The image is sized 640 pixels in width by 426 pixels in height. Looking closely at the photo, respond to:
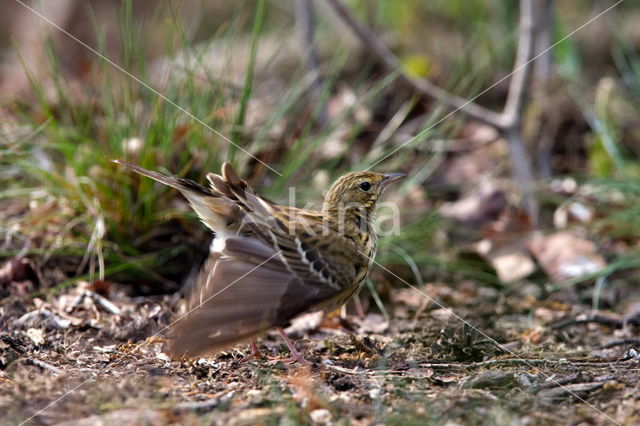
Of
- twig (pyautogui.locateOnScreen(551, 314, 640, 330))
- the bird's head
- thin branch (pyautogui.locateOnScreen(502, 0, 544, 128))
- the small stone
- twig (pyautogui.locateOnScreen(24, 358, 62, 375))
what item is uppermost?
thin branch (pyautogui.locateOnScreen(502, 0, 544, 128))

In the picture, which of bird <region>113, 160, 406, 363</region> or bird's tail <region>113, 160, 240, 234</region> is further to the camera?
bird's tail <region>113, 160, 240, 234</region>

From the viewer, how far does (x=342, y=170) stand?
254 inches

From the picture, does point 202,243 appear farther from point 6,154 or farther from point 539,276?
point 539,276

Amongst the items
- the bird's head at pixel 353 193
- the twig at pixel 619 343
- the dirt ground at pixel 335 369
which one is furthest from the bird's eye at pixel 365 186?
the twig at pixel 619 343

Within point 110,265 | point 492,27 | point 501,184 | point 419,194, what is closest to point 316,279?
point 110,265

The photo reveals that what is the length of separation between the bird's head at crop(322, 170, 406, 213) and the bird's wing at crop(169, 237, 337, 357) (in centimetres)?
93

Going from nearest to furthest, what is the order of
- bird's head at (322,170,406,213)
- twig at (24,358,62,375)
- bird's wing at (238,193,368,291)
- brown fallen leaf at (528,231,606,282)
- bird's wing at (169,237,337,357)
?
bird's wing at (169,237,337,357)
twig at (24,358,62,375)
bird's wing at (238,193,368,291)
bird's head at (322,170,406,213)
brown fallen leaf at (528,231,606,282)

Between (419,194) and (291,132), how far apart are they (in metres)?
1.37

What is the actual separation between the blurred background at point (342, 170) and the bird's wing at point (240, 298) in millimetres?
926

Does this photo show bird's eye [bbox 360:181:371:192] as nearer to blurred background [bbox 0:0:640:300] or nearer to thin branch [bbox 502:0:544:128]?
blurred background [bbox 0:0:640:300]

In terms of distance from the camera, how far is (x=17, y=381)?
3.77m

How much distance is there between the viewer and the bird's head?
5180mm

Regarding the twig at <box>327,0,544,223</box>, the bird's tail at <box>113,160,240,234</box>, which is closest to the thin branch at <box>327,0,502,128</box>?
the twig at <box>327,0,544,223</box>

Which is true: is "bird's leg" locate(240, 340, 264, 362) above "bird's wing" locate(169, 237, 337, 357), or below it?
below
